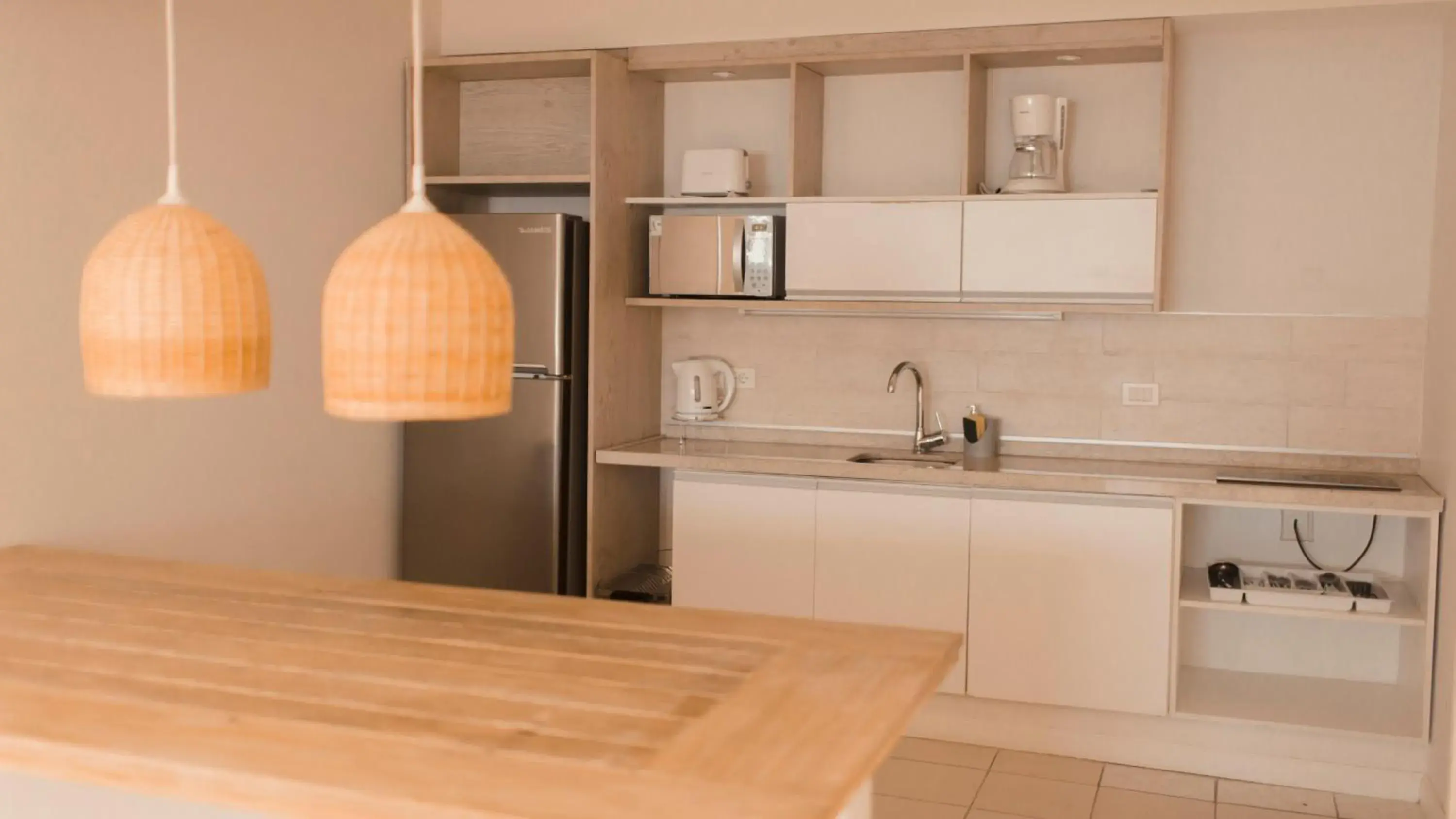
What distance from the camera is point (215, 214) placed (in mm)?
3986

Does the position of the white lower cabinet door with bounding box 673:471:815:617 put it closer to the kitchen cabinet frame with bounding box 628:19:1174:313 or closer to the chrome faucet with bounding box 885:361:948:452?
the chrome faucet with bounding box 885:361:948:452

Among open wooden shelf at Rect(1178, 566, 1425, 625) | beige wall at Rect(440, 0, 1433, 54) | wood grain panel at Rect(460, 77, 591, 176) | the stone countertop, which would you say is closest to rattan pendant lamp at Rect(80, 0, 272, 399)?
the stone countertop

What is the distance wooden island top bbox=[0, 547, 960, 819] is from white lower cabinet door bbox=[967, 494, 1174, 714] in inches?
63.3

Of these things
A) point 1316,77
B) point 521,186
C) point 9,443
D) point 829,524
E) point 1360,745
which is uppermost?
point 1316,77

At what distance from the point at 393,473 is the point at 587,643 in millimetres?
2629

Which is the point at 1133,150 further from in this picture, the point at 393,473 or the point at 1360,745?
the point at 393,473

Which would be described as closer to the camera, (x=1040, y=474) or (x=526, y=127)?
(x=1040, y=474)

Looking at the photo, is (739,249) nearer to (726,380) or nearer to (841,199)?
(841,199)

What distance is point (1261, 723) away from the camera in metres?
3.95

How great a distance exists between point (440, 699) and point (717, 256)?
2670 mm

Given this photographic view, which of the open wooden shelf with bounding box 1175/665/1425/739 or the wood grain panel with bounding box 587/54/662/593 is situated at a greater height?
the wood grain panel with bounding box 587/54/662/593

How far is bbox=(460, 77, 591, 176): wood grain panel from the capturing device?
4918 millimetres

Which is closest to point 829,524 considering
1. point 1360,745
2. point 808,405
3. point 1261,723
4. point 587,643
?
point 808,405

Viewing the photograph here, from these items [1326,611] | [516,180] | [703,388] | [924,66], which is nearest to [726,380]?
[703,388]
